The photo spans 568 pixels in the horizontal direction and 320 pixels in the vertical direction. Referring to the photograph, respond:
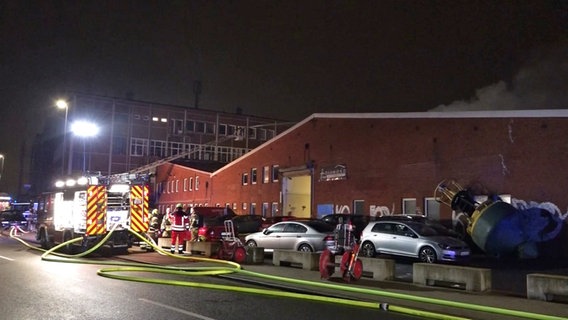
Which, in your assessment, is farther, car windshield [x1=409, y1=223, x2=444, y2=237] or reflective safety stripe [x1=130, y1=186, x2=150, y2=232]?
reflective safety stripe [x1=130, y1=186, x2=150, y2=232]

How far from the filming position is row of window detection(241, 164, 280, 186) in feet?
129

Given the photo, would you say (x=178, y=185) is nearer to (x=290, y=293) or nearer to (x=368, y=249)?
(x=368, y=249)

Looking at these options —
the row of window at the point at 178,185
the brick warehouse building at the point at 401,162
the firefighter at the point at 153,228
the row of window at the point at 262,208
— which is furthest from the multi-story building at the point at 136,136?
the firefighter at the point at 153,228

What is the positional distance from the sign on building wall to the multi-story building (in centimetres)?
2590

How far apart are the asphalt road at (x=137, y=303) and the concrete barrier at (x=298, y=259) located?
11.2 feet

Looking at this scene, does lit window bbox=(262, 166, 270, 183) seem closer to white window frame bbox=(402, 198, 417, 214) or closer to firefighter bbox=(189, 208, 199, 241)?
white window frame bbox=(402, 198, 417, 214)

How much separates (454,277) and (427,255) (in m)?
5.74

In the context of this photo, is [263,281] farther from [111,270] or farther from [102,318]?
[102,318]

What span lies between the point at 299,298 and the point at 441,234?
31.8ft

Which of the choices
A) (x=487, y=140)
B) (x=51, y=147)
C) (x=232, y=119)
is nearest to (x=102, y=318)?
(x=487, y=140)

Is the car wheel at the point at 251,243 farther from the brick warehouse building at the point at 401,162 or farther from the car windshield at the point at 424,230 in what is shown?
the brick warehouse building at the point at 401,162

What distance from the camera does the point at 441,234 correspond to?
1900 cm

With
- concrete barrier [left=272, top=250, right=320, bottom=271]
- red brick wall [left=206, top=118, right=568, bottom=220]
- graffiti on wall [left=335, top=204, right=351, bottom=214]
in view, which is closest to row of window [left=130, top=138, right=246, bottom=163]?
red brick wall [left=206, top=118, right=568, bottom=220]

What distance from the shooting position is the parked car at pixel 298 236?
19.3 metres
